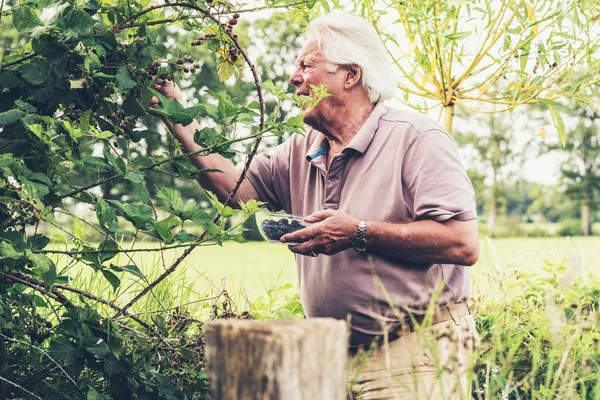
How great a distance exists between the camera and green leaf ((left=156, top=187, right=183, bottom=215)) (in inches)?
84.9

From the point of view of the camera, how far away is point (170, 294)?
13.5 ft

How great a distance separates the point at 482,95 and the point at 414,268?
2101 millimetres

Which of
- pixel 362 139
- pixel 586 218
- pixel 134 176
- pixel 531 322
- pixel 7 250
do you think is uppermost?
pixel 586 218

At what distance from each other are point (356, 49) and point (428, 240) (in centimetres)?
100

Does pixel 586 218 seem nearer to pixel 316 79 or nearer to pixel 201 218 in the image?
pixel 316 79

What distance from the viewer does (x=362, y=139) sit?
2943 mm

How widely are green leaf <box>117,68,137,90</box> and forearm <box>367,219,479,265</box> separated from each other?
1.02 metres

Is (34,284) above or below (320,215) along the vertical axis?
below

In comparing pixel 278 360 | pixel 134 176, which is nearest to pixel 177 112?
pixel 134 176

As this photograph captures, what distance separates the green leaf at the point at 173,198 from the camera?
2.16m

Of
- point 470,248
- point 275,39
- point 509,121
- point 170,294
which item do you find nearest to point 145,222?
point 470,248

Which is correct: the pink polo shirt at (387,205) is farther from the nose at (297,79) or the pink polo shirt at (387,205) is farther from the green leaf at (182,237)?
Result: the green leaf at (182,237)

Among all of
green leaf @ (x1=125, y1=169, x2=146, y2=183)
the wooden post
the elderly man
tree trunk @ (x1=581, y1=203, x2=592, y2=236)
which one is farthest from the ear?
tree trunk @ (x1=581, y1=203, x2=592, y2=236)

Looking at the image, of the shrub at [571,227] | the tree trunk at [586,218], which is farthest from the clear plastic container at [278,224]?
the tree trunk at [586,218]
